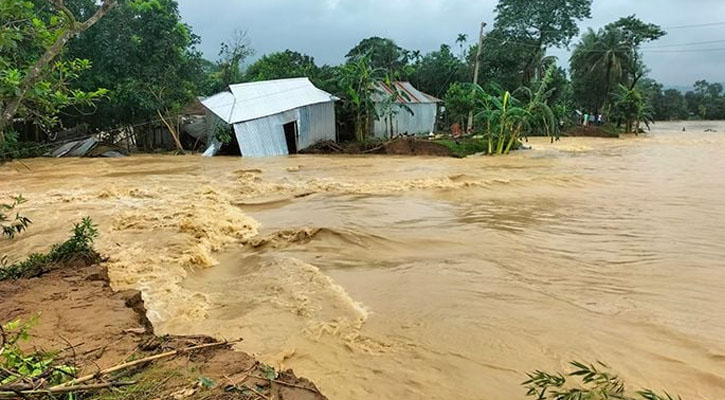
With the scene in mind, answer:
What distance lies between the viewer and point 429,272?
19.7 ft

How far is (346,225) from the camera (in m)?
8.47

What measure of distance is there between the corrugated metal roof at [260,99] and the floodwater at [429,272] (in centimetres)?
779

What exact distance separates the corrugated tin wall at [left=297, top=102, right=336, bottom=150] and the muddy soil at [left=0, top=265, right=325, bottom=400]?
17.3 meters

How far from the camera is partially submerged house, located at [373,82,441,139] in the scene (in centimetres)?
2434

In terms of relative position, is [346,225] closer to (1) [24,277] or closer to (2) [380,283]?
(2) [380,283]

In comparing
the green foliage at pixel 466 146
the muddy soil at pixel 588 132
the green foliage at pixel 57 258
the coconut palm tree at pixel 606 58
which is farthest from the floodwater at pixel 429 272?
the coconut palm tree at pixel 606 58

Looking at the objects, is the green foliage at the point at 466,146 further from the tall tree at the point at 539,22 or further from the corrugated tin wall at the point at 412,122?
the tall tree at the point at 539,22

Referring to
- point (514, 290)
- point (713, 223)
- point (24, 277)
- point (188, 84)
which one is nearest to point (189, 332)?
point (24, 277)

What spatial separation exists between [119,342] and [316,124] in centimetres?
2013

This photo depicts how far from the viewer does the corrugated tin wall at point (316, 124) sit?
73.0ft

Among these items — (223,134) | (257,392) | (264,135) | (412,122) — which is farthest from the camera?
(412,122)

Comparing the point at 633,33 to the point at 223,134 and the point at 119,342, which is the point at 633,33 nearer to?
the point at 223,134

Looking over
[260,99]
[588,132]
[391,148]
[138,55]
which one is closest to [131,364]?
[391,148]

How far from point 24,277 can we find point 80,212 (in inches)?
197
